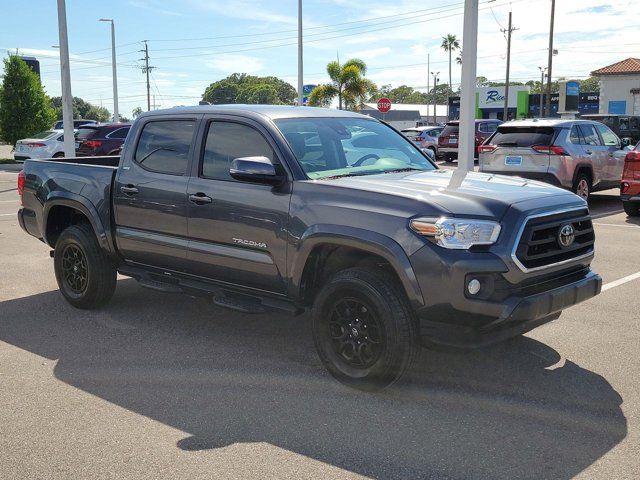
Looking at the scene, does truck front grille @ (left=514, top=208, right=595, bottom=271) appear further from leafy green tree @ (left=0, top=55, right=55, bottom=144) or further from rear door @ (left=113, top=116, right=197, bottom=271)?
leafy green tree @ (left=0, top=55, right=55, bottom=144)

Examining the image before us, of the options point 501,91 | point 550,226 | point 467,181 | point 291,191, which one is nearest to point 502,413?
point 550,226

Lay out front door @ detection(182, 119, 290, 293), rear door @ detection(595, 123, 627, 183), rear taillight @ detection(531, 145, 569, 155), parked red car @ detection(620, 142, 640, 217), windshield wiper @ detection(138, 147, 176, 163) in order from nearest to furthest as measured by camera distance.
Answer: front door @ detection(182, 119, 290, 293) < windshield wiper @ detection(138, 147, 176, 163) < parked red car @ detection(620, 142, 640, 217) < rear taillight @ detection(531, 145, 569, 155) < rear door @ detection(595, 123, 627, 183)

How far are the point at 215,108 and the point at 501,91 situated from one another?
72.6m

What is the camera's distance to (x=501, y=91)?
242 ft

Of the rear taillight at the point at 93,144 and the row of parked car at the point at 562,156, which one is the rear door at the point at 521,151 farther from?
the rear taillight at the point at 93,144

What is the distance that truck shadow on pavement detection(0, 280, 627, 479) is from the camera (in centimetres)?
364

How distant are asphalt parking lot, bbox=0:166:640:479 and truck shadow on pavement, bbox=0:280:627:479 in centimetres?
1

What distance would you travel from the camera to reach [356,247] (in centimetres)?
435

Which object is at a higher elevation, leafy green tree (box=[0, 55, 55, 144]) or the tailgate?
leafy green tree (box=[0, 55, 55, 144])

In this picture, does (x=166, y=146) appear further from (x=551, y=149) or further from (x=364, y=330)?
(x=551, y=149)

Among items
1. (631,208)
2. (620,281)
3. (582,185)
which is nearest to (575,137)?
(582,185)

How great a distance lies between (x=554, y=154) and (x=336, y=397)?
9611 millimetres

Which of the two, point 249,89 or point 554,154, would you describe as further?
point 249,89

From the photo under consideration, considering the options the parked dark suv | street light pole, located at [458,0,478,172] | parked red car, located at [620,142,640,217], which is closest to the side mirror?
parked red car, located at [620,142,640,217]
